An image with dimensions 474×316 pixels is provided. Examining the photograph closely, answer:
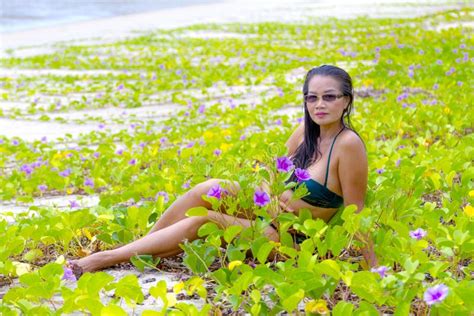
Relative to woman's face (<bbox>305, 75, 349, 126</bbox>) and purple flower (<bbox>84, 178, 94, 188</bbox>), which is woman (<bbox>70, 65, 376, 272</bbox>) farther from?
purple flower (<bbox>84, 178, 94, 188</bbox>)

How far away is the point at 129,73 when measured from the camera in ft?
46.8

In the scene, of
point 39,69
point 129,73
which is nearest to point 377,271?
point 129,73

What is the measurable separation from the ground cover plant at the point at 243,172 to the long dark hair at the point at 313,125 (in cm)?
33

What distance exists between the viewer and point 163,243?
Result: 12.3 feet

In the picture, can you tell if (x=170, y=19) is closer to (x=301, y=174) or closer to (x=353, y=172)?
(x=353, y=172)

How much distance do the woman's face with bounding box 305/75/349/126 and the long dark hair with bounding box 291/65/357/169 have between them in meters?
0.03

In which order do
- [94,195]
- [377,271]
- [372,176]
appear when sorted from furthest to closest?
→ [94,195] → [372,176] → [377,271]

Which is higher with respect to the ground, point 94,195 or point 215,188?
point 215,188

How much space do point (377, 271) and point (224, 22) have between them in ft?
74.7

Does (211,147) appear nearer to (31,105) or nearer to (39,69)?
(31,105)

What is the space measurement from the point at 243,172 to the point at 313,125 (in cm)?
70

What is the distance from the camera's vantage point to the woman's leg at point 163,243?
375 centimetres

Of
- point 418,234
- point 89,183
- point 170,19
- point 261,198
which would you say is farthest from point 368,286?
point 170,19

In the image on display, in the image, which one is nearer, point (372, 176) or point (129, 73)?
point (372, 176)
